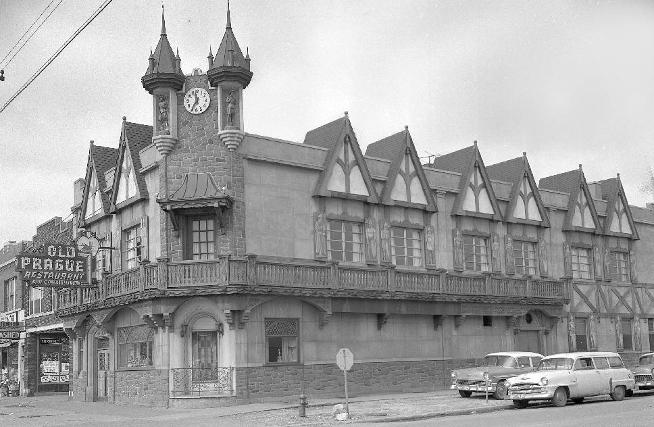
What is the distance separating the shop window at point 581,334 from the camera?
4350 centimetres

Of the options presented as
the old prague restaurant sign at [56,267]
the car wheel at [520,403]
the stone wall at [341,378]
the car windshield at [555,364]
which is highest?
the old prague restaurant sign at [56,267]

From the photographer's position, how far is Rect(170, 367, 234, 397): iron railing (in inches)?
1201

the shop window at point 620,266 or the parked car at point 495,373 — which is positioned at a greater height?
the shop window at point 620,266

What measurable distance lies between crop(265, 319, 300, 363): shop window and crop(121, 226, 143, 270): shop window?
6.56m

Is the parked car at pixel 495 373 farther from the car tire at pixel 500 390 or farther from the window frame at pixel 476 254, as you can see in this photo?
the window frame at pixel 476 254

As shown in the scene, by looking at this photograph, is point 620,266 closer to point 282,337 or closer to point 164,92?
point 282,337

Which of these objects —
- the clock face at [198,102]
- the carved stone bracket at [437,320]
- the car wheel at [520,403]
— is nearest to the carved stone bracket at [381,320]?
the carved stone bracket at [437,320]

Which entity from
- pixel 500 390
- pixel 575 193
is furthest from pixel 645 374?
pixel 575 193

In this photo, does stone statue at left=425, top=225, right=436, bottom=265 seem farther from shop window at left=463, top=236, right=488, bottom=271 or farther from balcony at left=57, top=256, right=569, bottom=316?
shop window at left=463, top=236, right=488, bottom=271

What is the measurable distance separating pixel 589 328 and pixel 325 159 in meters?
18.2

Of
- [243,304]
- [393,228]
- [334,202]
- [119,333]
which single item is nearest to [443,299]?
[393,228]

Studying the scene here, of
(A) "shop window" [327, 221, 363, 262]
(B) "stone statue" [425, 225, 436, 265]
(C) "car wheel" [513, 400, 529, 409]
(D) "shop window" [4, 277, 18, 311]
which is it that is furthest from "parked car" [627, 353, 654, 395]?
(D) "shop window" [4, 277, 18, 311]

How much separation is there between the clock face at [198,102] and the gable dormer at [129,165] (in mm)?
4000

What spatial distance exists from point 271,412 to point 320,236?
881 centimetres
